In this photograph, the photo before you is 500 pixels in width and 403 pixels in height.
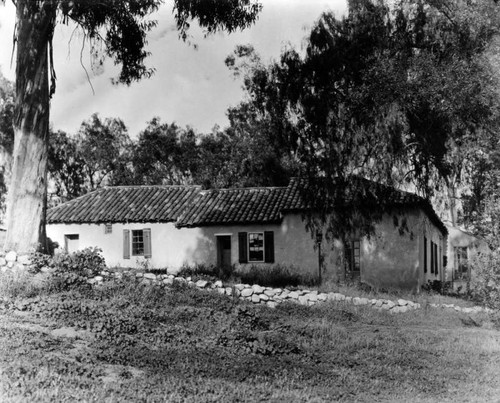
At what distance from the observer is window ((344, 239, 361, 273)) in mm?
24094

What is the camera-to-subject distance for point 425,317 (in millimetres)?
15422

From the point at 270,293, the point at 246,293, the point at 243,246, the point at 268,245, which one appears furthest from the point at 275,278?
the point at 246,293

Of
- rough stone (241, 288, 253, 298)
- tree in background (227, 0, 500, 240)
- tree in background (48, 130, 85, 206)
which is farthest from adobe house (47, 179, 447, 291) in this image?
rough stone (241, 288, 253, 298)

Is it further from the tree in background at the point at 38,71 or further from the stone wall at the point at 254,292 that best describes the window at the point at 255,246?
the tree in background at the point at 38,71

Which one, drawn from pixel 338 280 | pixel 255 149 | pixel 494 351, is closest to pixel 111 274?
pixel 494 351

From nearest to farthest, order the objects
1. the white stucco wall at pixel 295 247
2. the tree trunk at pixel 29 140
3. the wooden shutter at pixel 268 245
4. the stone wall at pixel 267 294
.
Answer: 1. the tree trunk at pixel 29 140
2. the stone wall at pixel 267 294
3. the white stucco wall at pixel 295 247
4. the wooden shutter at pixel 268 245

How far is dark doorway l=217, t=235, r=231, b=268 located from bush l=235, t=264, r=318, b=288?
301cm

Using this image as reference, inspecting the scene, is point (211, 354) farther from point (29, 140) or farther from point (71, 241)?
point (71, 241)

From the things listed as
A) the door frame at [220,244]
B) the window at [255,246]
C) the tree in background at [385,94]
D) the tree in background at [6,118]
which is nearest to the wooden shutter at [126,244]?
the door frame at [220,244]

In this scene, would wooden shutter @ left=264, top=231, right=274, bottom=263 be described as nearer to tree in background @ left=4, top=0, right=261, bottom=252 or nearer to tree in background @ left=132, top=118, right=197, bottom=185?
tree in background @ left=132, top=118, right=197, bottom=185

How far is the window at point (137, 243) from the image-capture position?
88.9 ft

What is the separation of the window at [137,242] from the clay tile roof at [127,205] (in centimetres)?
69

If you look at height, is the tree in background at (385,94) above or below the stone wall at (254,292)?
above

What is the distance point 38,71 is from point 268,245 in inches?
587
